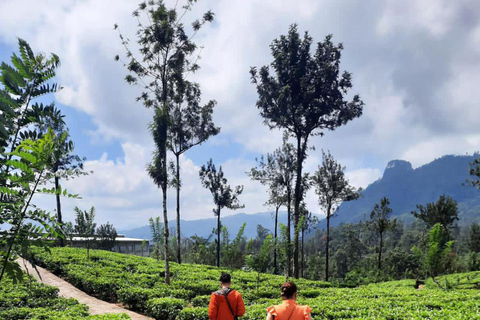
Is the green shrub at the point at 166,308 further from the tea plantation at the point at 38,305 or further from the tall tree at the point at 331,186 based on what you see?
the tall tree at the point at 331,186

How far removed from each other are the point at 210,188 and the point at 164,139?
2076 cm

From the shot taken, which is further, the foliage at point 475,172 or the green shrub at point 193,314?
the foliage at point 475,172

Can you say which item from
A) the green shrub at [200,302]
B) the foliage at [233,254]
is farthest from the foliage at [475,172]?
the green shrub at [200,302]

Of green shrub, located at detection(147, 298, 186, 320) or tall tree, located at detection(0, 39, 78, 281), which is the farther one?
green shrub, located at detection(147, 298, 186, 320)

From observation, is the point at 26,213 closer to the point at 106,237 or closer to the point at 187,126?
the point at 187,126

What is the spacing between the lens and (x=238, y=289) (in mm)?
17578

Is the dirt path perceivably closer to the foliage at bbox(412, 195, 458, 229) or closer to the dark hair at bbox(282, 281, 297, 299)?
the dark hair at bbox(282, 281, 297, 299)

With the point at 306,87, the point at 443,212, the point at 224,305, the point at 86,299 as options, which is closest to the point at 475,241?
the point at 443,212

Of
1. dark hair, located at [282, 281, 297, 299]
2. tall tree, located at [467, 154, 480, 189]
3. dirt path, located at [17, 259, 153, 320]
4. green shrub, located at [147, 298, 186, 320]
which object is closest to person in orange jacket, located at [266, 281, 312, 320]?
dark hair, located at [282, 281, 297, 299]

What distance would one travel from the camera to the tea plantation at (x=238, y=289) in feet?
36.0

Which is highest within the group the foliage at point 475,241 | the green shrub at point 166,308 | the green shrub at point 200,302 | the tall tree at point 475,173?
the tall tree at point 475,173

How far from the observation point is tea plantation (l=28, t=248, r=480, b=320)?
11.0m

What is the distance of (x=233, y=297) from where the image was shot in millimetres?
6852

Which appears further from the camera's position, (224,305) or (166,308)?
(166,308)
